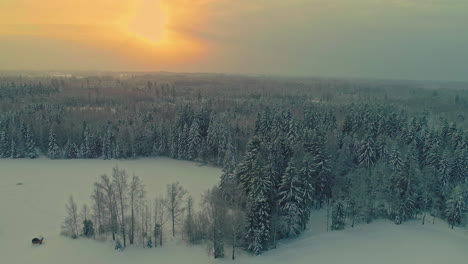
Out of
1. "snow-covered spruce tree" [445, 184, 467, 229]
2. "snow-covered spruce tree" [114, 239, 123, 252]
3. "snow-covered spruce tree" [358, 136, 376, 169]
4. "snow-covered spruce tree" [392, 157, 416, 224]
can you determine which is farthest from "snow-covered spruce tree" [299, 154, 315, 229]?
"snow-covered spruce tree" [114, 239, 123, 252]

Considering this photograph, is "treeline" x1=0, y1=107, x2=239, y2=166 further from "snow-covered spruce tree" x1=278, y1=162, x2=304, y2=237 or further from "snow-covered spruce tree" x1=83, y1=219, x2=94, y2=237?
"snow-covered spruce tree" x1=83, y1=219, x2=94, y2=237

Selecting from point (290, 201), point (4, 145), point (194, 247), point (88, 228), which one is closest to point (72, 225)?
point (88, 228)

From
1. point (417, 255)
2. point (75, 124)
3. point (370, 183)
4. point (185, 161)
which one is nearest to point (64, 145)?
point (75, 124)

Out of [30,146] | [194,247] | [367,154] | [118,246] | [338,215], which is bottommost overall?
[194,247]

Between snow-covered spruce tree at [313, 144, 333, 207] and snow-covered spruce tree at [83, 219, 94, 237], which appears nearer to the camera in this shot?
snow-covered spruce tree at [83, 219, 94, 237]

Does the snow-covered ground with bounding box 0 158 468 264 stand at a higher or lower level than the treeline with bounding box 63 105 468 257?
lower

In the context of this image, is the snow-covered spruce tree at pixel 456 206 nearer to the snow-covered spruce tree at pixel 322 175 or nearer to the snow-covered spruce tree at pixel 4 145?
the snow-covered spruce tree at pixel 322 175

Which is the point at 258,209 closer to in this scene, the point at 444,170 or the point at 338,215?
the point at 338,215
